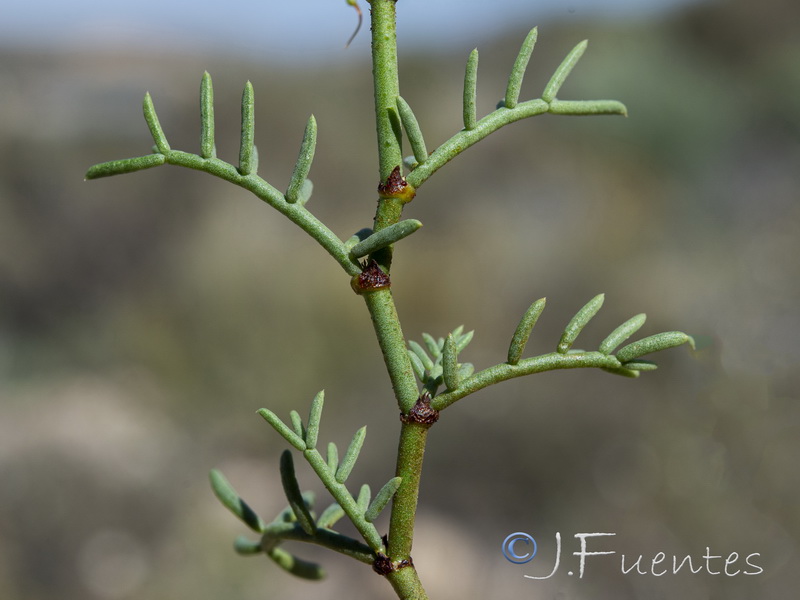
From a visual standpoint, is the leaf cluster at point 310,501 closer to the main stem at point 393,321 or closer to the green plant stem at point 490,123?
the main stem at point 393,321

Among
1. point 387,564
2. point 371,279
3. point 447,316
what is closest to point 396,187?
point 371,279

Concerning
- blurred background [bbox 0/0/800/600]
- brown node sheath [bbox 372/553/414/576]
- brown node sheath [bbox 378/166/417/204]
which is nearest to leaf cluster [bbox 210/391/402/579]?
brown node sheath [bbox 372/553/414/576]

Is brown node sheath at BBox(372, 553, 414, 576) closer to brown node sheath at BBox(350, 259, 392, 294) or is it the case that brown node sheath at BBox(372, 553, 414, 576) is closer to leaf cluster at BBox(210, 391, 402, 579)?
leaf cluster at BBox(210, 391, 402, 579)

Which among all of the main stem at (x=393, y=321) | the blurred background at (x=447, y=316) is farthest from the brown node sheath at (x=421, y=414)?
the blurred background at (x=447, y=316)

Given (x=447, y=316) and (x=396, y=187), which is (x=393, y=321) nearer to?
(x=396, y=187)

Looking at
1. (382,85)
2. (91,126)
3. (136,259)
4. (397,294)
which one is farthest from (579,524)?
(91,126)

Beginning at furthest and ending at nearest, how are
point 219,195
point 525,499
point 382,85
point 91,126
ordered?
point 91,126
point 219,195
point 525,499
point 382,85

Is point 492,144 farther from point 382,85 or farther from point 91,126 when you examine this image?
point 382,85
